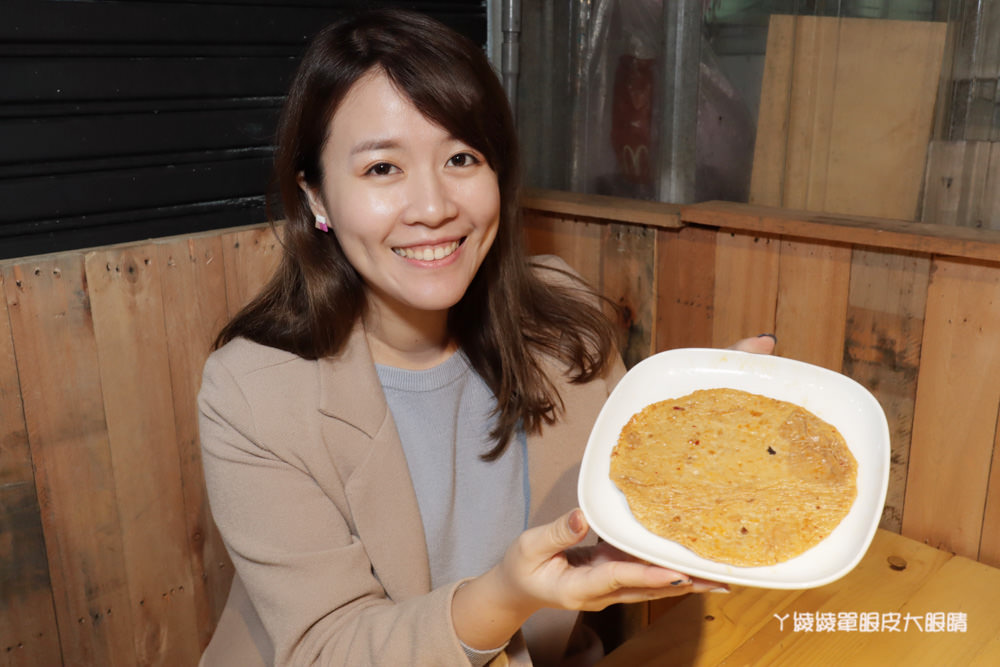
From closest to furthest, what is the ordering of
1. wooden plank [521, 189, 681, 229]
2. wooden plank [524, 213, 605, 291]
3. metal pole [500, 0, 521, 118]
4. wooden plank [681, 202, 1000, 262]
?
1. wooden plank [681, 202, 1000, 262]
2. wooden plank [521, 189, 681, 229]
3. wooden plank [524, 213, 605, 291]
4. metal pole [500, 0, 521, 118]

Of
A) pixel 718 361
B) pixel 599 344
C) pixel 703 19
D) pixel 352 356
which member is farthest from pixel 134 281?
pixel 703 19

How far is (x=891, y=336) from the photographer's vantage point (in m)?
1.76

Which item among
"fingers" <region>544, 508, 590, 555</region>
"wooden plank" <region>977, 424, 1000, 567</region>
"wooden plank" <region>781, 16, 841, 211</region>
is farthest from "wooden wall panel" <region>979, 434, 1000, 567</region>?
"fingers" <region>544, 508, 590, 555</region>

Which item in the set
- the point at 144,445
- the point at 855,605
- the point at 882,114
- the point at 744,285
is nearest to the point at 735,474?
the point at 855,605

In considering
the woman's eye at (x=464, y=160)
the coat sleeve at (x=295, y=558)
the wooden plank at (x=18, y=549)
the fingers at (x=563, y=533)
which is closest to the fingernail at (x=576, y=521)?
the fingers at (x=563, y=533)

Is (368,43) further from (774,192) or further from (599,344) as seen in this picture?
(774,192)

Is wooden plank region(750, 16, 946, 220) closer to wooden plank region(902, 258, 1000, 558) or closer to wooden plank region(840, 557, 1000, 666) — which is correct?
wooden plank region(902, 258, 1000, 558)

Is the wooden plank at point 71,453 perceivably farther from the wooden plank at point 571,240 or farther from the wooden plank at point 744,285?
the wooden plank at point 744,285

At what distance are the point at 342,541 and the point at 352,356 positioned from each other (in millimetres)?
314

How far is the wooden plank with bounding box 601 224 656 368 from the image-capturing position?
2.15 m

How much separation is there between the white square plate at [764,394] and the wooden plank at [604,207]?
2.59ft

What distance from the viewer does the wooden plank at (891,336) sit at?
172cm

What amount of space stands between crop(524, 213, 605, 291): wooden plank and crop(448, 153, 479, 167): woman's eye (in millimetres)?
812

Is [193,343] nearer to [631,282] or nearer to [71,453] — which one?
[71,453]
